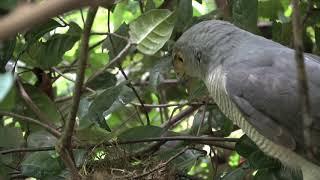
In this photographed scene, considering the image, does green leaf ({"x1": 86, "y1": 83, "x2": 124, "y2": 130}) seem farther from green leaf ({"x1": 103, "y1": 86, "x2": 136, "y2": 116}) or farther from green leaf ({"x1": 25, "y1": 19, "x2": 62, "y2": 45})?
green leaf ({"x1": 25, "y1": 19, "x2": 62, "y2": 45})

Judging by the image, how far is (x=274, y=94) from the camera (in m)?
1.39

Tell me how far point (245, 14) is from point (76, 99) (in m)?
0.75

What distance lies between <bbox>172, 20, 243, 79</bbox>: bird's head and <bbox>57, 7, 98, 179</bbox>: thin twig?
0.56m

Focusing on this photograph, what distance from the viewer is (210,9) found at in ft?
6.70

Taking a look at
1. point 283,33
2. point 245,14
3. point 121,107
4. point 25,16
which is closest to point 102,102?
point 121,107

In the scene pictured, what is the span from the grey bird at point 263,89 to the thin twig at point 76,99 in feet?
1.58

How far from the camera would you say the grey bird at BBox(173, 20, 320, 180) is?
1.37m

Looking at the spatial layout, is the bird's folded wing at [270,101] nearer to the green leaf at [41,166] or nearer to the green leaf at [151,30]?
the green leaf at [151,30]

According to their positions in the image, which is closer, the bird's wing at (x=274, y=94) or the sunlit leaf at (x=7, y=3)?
the sunlit leaf at (x=7, y=3)

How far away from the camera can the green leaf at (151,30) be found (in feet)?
4.46

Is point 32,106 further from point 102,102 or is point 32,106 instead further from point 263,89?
point 263,89

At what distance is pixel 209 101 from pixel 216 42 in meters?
0.31

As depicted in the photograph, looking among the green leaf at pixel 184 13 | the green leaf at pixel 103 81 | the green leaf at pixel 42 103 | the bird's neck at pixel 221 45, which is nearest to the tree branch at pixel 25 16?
the bird's neck at pixel 221 45

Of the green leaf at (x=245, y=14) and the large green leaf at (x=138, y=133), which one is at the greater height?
the green leaf at (x=245, y=14)
